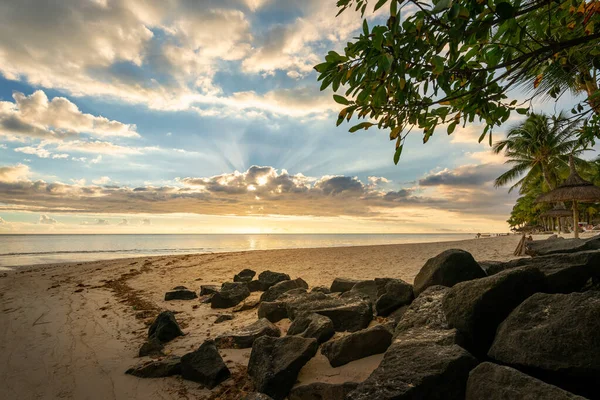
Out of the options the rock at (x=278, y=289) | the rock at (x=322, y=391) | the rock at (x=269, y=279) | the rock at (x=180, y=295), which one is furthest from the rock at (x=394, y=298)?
the rock at (x=180, y=295)

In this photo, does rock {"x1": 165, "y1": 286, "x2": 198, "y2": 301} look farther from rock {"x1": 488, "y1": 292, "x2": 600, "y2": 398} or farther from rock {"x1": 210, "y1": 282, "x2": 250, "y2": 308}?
rock {"x1": 488, "y1": 292, "x2": 600, "y2": 398}

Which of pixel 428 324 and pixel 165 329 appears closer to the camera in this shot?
pixel 428 324

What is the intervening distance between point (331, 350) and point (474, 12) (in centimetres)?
400

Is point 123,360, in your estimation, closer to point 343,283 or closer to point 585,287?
point 343,283

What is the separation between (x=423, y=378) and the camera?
2.64 metres

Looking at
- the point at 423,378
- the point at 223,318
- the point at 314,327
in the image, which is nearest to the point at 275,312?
the point at 223,318

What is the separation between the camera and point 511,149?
110ft

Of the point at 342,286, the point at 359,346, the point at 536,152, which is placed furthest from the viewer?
the point at 536,152

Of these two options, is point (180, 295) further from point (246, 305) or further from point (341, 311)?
point (341, 311)

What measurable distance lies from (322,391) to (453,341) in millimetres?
1483

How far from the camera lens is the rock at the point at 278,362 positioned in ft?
12.0

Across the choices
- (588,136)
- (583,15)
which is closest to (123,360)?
(583,15)

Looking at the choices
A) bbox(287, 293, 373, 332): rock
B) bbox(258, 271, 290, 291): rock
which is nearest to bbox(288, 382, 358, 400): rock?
bbox(287, 293, 373, 332): rock

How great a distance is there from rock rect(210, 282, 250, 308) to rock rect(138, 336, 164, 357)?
8.98ft
